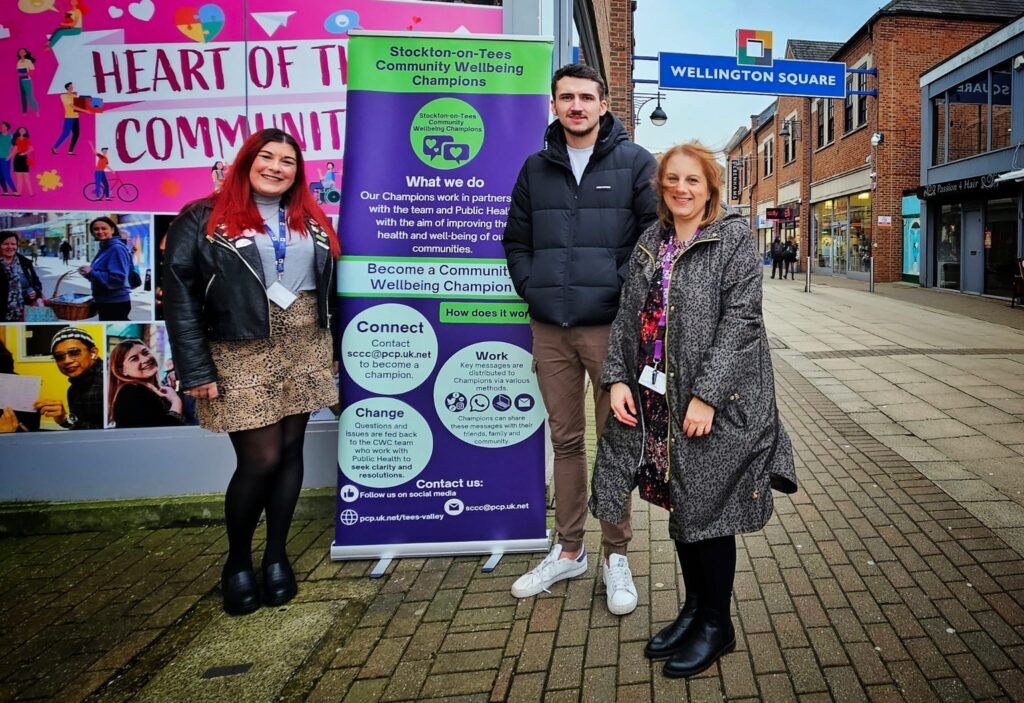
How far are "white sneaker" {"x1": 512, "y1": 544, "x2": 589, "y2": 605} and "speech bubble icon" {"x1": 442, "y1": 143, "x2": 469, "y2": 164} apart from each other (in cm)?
190

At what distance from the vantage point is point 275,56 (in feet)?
12.2

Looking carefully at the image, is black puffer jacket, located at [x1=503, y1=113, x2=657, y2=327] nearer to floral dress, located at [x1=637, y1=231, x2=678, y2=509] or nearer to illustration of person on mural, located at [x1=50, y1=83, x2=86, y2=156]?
floral dress, located at [x1=637, y1=231, x2=678, y2=509]

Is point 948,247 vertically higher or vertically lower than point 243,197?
higher

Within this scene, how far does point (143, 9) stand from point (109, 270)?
58.4 inches

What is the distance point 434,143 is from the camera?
3113 millimetres

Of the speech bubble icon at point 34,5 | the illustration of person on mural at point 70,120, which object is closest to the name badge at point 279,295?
the illustration of person on mural at point 70,120

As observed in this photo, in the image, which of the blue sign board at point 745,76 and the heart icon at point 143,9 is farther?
the blue sign board at point 745,76

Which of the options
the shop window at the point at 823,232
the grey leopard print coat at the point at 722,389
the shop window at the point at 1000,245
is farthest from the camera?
the shop window at the point at 823,232

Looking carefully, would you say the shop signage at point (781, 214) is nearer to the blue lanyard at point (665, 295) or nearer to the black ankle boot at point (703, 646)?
the blue lanyard at point (665, 295)

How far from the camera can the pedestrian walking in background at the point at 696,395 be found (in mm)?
2191

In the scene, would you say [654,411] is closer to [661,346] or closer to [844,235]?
[661,346]

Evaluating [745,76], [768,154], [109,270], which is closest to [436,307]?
[109,270]

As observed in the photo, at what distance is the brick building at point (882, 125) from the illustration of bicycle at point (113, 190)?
2288 centimetres

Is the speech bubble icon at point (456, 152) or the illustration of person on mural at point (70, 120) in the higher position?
Result: the illustration of person on mural at point (70, 120)
